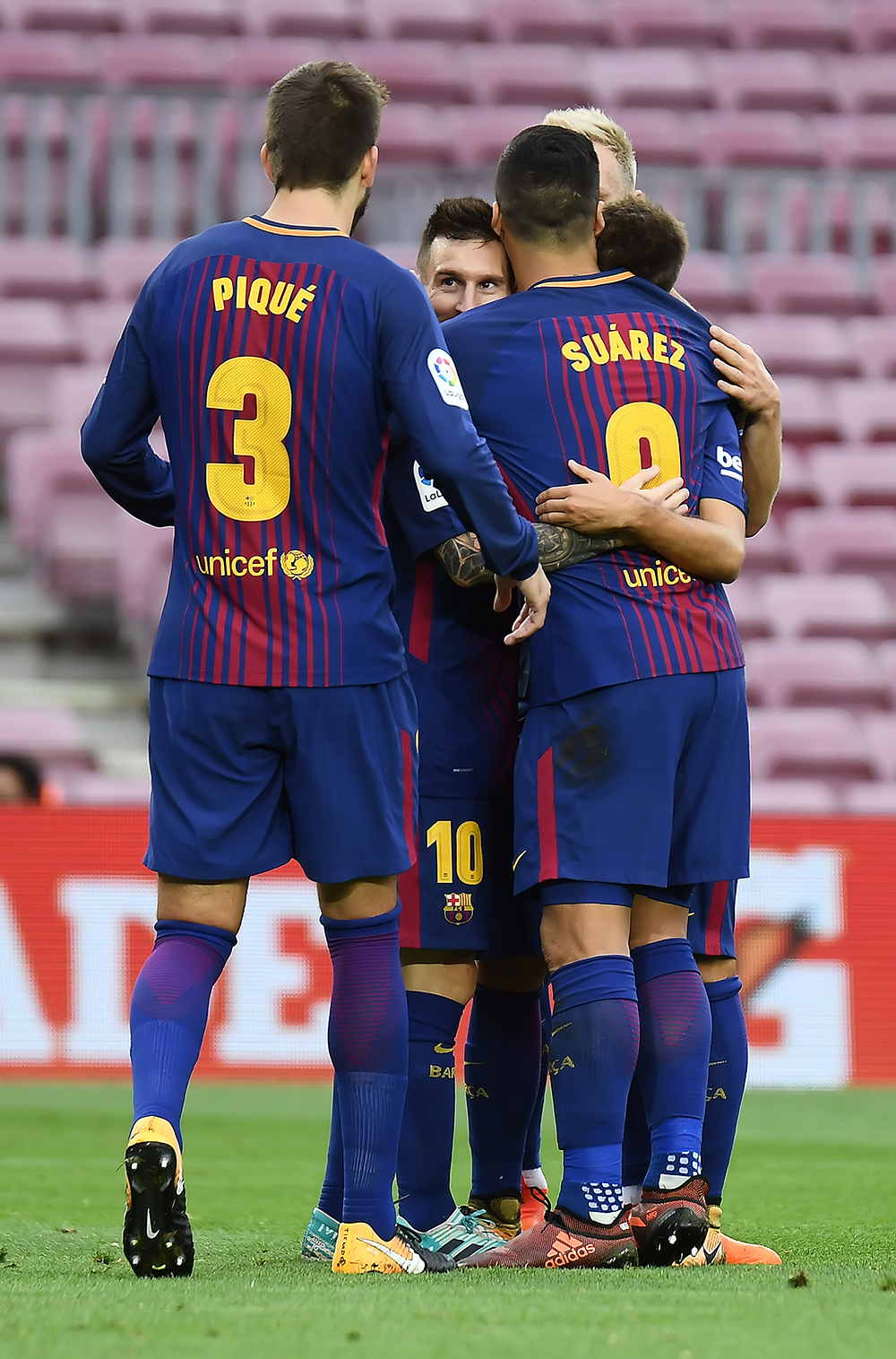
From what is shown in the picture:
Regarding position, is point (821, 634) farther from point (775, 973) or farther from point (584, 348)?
point (584, 348)

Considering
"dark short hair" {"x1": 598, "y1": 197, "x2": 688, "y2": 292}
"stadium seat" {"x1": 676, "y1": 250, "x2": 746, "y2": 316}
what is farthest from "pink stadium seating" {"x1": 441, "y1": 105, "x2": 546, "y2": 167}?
"dark short hair" {"x1": 598, "y1": 197, "x2": 688, "y2": 292}

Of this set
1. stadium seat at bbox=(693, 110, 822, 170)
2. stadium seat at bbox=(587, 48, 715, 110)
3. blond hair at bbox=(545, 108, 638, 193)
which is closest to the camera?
blond hair at bbox=(545, 108, 638, 193)

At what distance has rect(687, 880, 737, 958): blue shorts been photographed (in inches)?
126

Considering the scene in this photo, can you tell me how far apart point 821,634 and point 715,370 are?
235 inches

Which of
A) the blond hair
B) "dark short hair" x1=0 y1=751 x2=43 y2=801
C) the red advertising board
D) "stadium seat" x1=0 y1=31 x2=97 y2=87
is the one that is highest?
the blond hair

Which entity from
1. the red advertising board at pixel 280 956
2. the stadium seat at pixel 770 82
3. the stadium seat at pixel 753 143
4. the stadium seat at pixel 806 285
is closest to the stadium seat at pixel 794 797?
the red advertising board at pixel 280 956

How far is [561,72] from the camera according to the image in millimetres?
11031

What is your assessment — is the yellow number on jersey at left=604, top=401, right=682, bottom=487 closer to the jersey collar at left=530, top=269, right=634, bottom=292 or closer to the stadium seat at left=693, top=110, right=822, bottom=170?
the jersey collar at left=530, top=269, right=634, bottom=292

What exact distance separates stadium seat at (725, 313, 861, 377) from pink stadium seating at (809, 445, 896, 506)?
74 centimetres

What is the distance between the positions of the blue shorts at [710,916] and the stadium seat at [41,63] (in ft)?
28.8

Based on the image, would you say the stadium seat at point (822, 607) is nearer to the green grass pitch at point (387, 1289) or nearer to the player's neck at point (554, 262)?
the green grass pitch at point (387, 1289)

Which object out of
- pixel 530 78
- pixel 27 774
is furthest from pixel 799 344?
pixel 27 774

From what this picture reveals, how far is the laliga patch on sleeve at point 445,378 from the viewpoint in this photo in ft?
8.96

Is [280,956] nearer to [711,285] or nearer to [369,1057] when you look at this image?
[369,1057]
